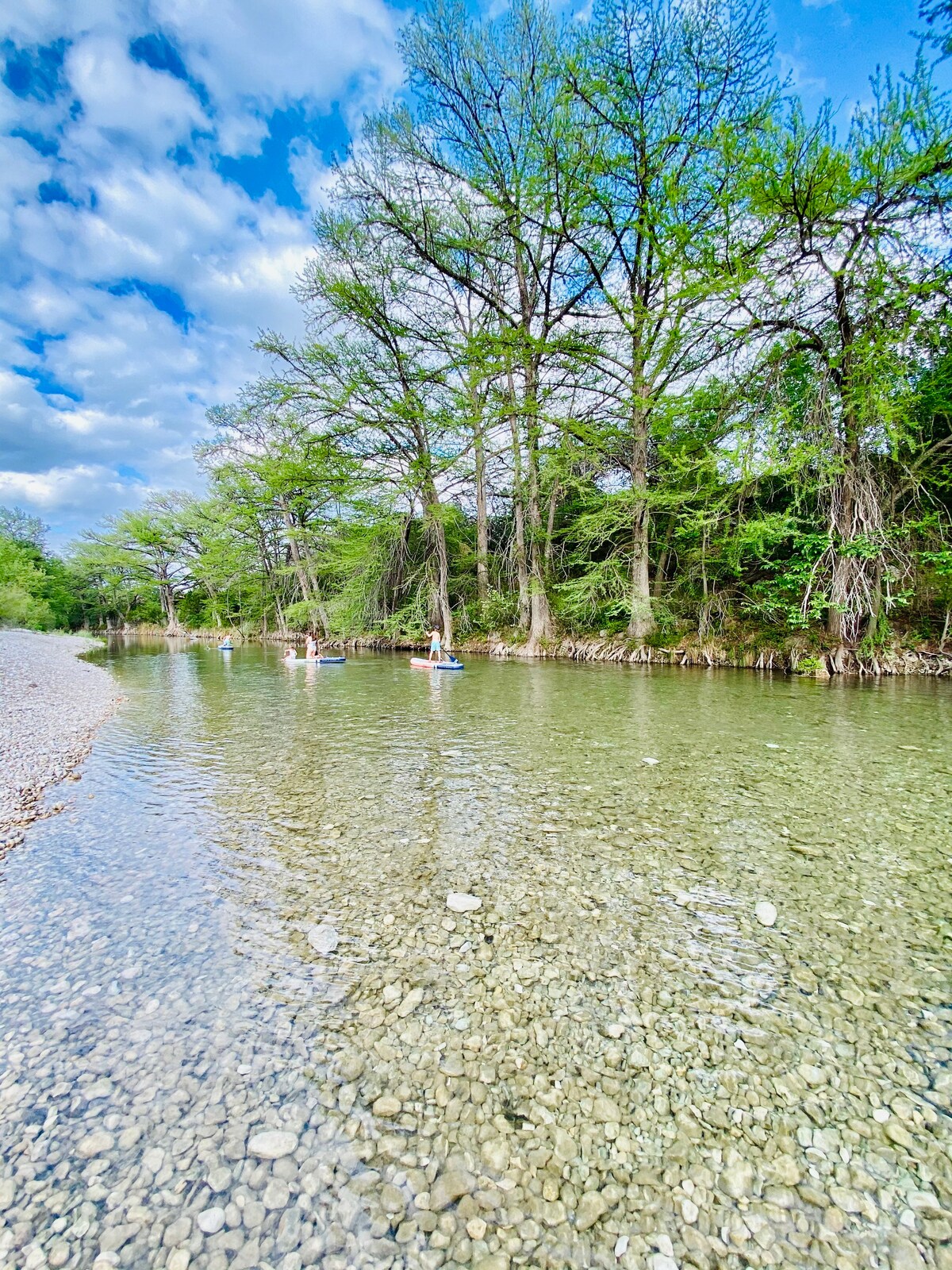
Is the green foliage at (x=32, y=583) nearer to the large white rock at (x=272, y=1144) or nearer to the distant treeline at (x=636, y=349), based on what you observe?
the distant treeline at (x=636, y=349)

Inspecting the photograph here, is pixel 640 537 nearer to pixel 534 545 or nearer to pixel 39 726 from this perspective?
pixel 534 545

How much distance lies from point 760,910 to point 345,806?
3.18m

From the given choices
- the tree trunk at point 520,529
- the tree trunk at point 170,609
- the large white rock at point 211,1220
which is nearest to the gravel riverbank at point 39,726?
the large white rock at point 211,1220

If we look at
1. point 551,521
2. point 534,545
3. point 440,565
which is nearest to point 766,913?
point 534,545

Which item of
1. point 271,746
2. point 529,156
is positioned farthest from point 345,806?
point 529,156

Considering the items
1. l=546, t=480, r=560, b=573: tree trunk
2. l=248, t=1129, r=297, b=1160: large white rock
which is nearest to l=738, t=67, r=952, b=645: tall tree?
l=546, t=480, r=560, b=573: tree trunk

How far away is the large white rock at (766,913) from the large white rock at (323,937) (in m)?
2.28

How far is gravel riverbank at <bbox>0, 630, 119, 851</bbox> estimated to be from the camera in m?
4.65

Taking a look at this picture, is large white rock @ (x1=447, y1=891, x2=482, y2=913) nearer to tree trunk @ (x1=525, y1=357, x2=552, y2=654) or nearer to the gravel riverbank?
the gravel riverbank

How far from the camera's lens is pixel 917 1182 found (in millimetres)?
1411

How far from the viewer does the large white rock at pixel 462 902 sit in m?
2.87

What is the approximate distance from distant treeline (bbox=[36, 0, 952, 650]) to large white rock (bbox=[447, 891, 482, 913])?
8818 millimetres

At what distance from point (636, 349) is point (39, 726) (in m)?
16.2

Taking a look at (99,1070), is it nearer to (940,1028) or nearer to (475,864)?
(475,864)
